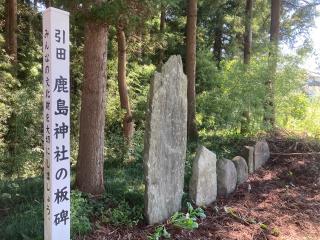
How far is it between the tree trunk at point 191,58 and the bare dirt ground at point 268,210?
329 centimetres

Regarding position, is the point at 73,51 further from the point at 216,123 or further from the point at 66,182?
the point at 66,182

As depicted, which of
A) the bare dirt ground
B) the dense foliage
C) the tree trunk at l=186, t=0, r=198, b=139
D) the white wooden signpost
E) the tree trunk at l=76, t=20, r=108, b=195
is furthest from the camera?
the tree trunk at l=186, t=0, r=198, b=139

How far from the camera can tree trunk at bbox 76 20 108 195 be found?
531cm

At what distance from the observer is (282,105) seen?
34.2 feet

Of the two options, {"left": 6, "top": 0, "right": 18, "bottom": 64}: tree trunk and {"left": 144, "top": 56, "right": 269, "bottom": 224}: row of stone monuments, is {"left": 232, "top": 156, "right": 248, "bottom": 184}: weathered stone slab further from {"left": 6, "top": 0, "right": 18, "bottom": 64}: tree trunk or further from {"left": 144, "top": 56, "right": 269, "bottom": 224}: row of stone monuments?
{"left": 6, "top": 0, "right": 18, "bottom": 64}: tree trunk

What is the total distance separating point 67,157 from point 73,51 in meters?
10.3

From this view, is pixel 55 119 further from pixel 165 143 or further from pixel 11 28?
pixel 11 28

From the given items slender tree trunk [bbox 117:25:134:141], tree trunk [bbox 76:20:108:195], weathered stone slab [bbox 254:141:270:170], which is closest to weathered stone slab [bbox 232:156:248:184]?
weathered stone slab [bbox 254:141:270:170]

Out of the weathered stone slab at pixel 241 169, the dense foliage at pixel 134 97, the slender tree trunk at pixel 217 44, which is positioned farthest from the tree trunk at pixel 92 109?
the slender tree trunk at pixel 217 44

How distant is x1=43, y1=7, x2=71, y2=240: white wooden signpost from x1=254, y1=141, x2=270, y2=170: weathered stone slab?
494 centimetres

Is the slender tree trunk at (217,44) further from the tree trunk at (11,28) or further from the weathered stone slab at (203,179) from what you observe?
the weathered stone slab at (203,179)

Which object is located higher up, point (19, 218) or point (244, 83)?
point (244, 83)

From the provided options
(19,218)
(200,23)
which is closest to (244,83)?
(19,218)

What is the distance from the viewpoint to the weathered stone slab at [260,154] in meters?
7.62
